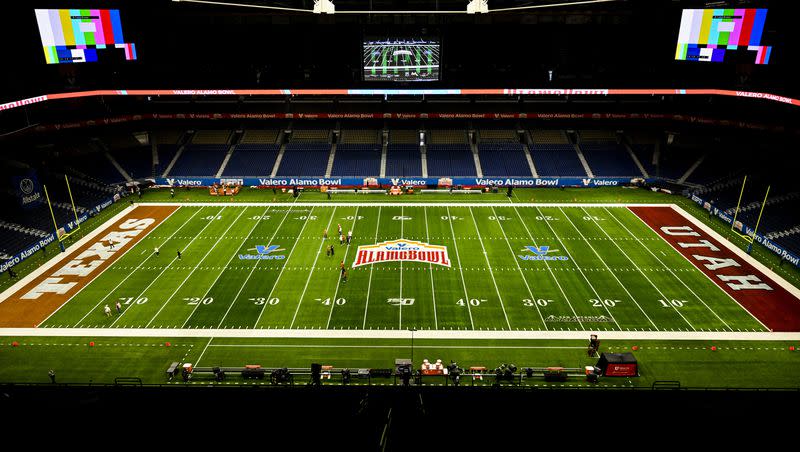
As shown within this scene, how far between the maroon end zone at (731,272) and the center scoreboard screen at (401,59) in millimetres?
21926

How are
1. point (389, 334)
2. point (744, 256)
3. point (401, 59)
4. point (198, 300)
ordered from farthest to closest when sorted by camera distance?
point (401, 59) → point (744, 256) → point (198, 300) → point (389, 334)

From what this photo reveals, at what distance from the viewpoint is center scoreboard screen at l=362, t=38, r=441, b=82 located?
144ft

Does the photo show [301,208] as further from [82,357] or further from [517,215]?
[82,357]

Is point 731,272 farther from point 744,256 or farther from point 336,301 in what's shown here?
point 336,301

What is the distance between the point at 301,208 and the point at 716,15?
36.4 meters

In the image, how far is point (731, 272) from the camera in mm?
29812

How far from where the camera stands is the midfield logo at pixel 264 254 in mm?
32000

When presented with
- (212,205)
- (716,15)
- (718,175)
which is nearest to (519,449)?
(212,205)

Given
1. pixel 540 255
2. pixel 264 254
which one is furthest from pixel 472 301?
pixel 264 254

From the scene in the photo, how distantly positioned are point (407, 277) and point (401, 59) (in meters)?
23.4

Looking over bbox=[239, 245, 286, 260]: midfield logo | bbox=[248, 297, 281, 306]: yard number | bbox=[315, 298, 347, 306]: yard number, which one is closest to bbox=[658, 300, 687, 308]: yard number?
bbox=[315, 298, 347, 306]: yard number

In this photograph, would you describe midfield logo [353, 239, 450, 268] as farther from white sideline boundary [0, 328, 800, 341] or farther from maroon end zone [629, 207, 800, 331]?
maroon end zone [629, 207, 800, 331]

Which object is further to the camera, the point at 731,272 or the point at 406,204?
the point at 406,204

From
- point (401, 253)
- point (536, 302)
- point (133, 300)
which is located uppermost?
point (401, 253)
